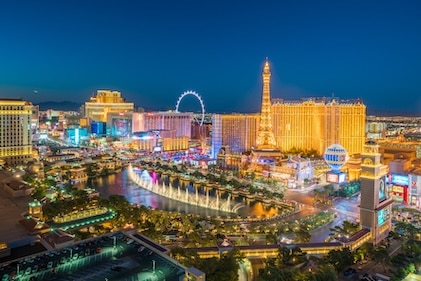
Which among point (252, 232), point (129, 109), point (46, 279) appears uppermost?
point (129, 109)

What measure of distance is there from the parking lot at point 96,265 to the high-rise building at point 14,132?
2607 centimetres

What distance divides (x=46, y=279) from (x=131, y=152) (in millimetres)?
35965

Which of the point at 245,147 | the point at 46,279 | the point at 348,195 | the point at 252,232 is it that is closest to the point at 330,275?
the point at 252,232

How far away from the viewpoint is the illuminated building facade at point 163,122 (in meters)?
50.6

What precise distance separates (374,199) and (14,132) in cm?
2912

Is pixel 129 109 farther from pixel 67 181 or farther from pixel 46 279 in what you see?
pixel 46 279

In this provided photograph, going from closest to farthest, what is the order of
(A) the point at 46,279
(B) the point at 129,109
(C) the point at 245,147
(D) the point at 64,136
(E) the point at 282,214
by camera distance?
(A) the point at 46,279 → (E) the point at 282,214 → (C) the point at 245,147 → (D) the point at 64,136 → (B) the point at 129,109

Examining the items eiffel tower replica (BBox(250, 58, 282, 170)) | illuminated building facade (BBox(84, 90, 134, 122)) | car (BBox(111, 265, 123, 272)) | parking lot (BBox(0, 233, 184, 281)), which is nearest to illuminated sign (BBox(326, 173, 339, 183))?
eiffel tower replica (BBox(250, 58, 282, 170))

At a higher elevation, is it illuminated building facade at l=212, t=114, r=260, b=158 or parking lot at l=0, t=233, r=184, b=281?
illuminated building facade at l=212, t=114, r=260, b=158

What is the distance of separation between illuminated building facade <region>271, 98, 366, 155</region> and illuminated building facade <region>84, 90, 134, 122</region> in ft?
101

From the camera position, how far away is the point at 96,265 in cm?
880

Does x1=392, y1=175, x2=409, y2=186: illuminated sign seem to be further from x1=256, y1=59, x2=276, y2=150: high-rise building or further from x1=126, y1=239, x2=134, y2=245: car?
x1=126, y1=239, x2=134, y2=245: car

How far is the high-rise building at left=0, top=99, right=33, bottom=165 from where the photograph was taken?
3145 centimetres

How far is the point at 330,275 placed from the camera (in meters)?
11.3
